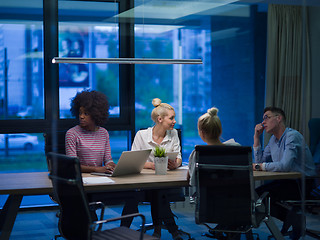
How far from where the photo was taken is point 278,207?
4.56m

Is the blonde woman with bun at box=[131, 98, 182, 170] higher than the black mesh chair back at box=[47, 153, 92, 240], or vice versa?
the blonde woman with bun at box=[131, 98, 182, 170]

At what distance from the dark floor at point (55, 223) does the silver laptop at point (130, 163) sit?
17.5 inches

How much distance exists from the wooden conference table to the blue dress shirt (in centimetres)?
33

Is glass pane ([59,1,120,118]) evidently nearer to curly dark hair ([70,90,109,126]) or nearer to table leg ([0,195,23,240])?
curly dark hair ([70,90,109,126])

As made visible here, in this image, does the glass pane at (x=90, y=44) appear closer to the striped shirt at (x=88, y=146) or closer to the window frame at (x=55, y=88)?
the window frame at (x=55, y=88)

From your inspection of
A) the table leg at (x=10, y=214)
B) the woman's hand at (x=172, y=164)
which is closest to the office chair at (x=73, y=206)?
the table leg at (x=10, y=214)

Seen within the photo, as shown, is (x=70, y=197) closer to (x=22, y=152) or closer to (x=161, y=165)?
(x=161, y=165)

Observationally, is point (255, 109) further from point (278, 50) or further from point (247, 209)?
point (247, 209)

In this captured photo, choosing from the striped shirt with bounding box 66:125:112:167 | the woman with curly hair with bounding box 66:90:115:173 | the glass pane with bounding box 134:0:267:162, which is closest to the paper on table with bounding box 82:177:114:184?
the woman with curly hair with bounding box 66:90:115:173

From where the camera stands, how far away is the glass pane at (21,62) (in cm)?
495

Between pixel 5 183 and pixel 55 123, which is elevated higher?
pixel 55 123

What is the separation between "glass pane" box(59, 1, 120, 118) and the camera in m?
5.29

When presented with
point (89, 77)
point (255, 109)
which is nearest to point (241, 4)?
point (255, 109)

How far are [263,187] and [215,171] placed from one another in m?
0.92
